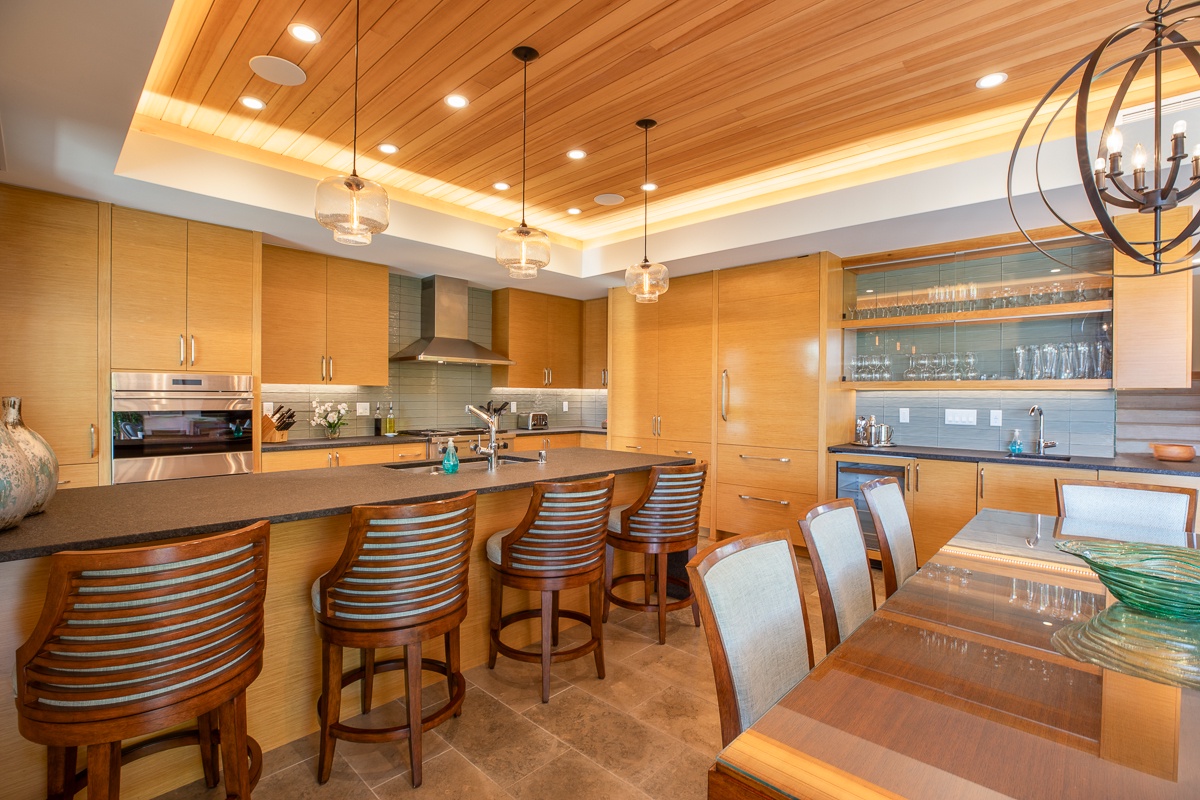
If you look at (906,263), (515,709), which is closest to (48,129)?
(515,709)

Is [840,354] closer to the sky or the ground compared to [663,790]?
closer to the sky

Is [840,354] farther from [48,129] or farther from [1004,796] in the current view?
[48,129]

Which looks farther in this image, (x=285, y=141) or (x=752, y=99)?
(x=285, y=141)

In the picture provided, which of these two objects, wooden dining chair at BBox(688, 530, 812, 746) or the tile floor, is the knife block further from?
wooden dining chair at BBox(688, 530, 812, 746)

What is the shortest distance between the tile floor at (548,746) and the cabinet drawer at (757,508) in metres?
1.99

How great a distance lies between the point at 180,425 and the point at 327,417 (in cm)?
130

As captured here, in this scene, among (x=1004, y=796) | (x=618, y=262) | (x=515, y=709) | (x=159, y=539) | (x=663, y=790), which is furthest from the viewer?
(x=618, y=262)

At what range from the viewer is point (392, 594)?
5.76 ft

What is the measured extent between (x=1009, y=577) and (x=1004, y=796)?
3.77 feet

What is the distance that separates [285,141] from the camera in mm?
3352

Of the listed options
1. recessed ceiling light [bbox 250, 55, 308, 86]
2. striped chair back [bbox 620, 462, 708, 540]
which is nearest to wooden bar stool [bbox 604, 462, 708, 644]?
striped chair back [bbox 620, 462, 708, 540]

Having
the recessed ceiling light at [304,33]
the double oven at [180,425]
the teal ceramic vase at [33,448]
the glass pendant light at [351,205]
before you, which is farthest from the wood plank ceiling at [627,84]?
the teal ceramic vase at [33,448]

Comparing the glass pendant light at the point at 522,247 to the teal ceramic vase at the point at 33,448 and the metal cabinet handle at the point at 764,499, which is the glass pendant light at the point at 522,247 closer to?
the teal ceramic vase at the point at 33,448

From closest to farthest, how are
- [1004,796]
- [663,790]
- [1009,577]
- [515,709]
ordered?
[1004,796] → [1009,577] → [663,790] → [515,709]
